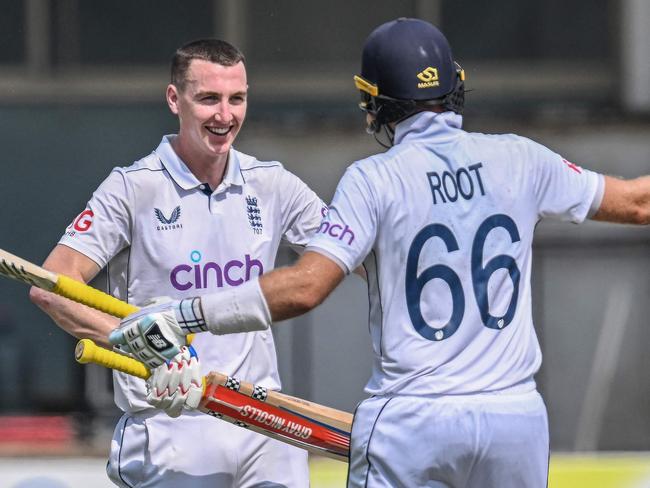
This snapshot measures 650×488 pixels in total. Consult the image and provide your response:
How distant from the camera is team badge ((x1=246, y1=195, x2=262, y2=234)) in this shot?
5.13 metres

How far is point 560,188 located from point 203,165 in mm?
1371

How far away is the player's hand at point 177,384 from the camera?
455cm

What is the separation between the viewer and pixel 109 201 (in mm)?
5012

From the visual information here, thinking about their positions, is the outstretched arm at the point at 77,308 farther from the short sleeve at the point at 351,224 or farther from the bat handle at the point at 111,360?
the short sleeve at the point at 351,224

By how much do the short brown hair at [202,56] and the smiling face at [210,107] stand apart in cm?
1

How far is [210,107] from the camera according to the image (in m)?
5.09

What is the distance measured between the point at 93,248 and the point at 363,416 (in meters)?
1.24

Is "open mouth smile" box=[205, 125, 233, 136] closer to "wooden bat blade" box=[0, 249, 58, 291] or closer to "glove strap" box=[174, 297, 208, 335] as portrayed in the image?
"wooden bat blade" box=[0, 249, 58, 291]

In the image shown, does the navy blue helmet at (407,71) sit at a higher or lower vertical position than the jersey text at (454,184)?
higher

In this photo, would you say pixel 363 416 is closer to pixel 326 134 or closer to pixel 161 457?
pixel 161 457

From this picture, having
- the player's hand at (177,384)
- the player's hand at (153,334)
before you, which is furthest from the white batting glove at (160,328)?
the player's hand at (177,384)

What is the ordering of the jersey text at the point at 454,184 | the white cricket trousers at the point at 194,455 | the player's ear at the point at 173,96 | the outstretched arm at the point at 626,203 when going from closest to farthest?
the jersey text at the point at 454,184 → the outstretched arm at the point at 626,203 → the white cricket trousers at the point at 194,455 → the player's ear at the point at 173,96

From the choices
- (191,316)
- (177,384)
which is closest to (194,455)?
(177,384)

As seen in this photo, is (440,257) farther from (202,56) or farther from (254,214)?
(202,56)
